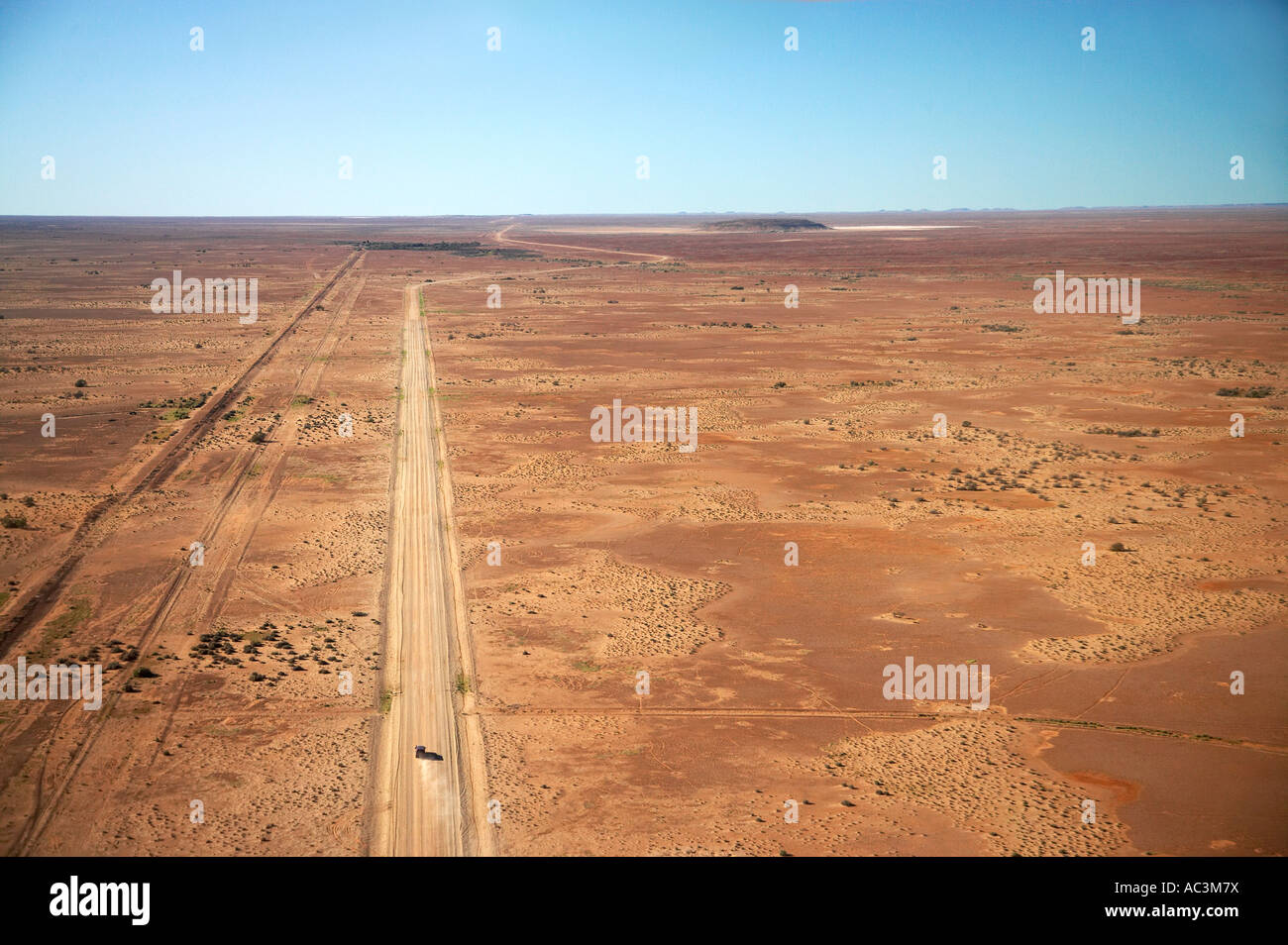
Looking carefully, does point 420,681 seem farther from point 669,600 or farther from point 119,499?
point 119,499

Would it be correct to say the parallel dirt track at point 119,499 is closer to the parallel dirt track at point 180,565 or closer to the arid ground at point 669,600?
the parallel dirt track at point 180,565

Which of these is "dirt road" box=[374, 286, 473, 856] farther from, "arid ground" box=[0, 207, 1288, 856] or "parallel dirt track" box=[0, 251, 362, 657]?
"parallel dirt track" box=[0, 251, 362, 657]

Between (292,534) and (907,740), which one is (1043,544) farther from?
(292,534)

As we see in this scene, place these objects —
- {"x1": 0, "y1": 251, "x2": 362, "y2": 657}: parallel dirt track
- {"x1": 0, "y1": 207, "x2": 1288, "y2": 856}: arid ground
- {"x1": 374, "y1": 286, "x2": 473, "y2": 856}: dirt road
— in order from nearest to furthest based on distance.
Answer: {"x1": 374, "y1": 286, "x2": 473, "y2": 856}: dirt road, {"x1": 0, "y1": 207, "x2": 1288, "y2": 856}: arid ground, {"x1": 0, "y1": 251, "x2": 362, "y2": 657}: parallel dirt track

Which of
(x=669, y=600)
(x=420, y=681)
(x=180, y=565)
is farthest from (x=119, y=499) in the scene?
(x=669, y=600)

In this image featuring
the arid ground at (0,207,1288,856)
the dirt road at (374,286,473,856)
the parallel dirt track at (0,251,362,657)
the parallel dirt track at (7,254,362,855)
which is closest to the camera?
the dirt road at (374,286,473,856)

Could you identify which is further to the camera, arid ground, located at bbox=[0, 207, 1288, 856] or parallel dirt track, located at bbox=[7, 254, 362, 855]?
arid ground, located at bbox=[0, 207, 1288, 856]

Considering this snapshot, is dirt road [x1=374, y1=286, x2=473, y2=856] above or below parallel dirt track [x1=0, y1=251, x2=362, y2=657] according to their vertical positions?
below

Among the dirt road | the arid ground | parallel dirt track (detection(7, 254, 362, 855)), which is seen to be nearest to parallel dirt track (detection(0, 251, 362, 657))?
parallel dirt track (detection(7, 254, 362, 855))
